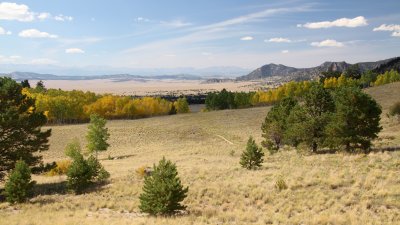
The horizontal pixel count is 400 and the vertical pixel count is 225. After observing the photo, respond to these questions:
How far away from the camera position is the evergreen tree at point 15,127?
89.8 ft

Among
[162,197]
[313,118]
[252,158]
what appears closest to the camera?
[162,197]

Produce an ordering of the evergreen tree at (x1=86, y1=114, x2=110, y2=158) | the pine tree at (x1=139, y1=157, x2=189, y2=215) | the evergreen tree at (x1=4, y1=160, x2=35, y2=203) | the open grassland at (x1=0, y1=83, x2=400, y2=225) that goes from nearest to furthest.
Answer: the open grassland at (x1=0, y1=83, x2=400, y2=225), the pine tree at (x1=139, y1=157, x2=189, y2=215), the evergreen tree at (x1=4, y1=160, x2=35, y2=203), the evergreen tree at (x1=86, y1=114, x2=110, y2=158)

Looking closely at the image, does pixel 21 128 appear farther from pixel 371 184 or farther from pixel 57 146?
pixel 57 146

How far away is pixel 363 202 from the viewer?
656 inches

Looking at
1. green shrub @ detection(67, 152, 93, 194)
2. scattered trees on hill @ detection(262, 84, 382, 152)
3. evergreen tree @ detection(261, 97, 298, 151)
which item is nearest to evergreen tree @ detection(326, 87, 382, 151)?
scattered trees on hill @ detection(262, 84, 382, 152)

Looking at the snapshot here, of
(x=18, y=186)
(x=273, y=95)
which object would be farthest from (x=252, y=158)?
(x=273, y=95)

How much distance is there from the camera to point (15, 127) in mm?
27703

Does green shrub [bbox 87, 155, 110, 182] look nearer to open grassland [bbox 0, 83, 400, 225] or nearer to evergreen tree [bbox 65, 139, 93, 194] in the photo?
open grassland [bbox 0, 83, 400, 225]

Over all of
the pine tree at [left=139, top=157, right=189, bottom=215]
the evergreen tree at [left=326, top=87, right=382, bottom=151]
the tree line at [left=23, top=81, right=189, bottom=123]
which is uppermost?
the evergreen tree at [left=326, top=87, right=382, bottom=151]

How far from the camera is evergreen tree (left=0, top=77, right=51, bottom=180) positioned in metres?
27.4

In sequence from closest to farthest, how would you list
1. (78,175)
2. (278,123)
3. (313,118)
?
(78,175) → (313,118) → (278,123)

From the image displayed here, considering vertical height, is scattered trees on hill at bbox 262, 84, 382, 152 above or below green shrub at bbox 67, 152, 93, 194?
above

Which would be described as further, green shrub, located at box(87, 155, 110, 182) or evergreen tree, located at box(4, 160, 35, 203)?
green shrub, located at box(87, 155, 110, 182)

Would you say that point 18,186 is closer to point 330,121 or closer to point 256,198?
point 256,198
